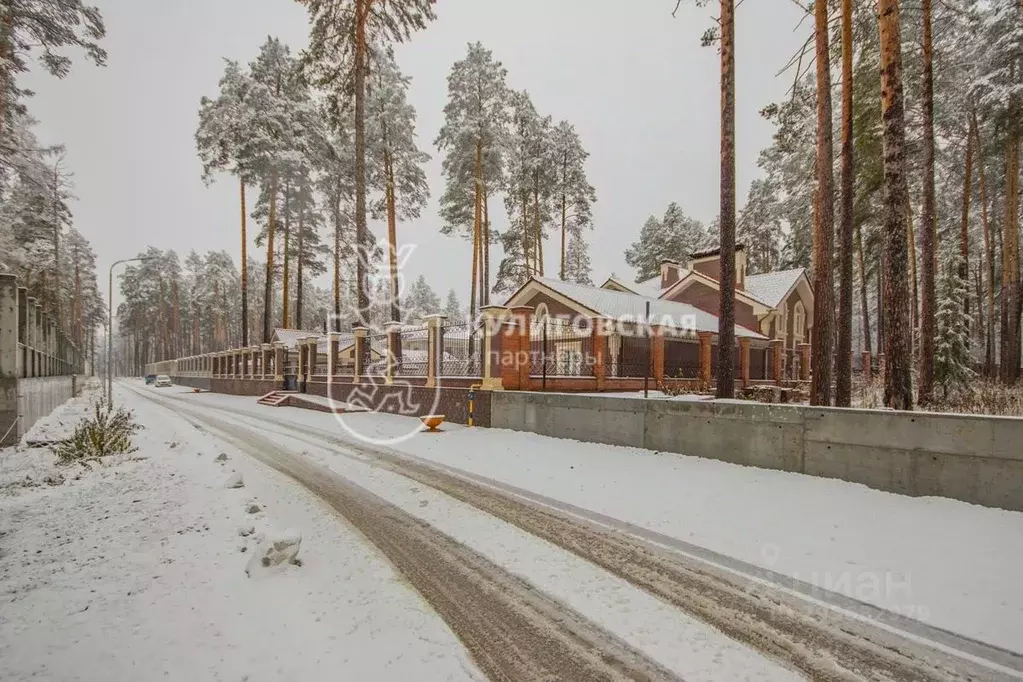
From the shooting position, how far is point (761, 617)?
10.8 ft

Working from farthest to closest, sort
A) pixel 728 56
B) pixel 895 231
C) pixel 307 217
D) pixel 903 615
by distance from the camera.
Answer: pixel 307 217, pixel 728 56, pixel 895 231, pixel 903 615

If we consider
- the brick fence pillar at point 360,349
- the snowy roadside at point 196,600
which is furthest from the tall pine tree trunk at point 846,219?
the brick fence pillar at point 360,349

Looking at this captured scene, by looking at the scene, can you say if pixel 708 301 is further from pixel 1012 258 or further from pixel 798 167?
pixel 1012 258

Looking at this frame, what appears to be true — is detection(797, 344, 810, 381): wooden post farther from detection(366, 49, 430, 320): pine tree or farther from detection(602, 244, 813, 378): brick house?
detection(366, 49, 430, 320): pine tree

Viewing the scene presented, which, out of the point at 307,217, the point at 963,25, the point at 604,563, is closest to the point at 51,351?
the point at 307,217

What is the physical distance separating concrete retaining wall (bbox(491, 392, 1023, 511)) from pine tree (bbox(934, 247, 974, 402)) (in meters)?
12.6

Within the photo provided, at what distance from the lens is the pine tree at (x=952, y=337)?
1611 centimetres

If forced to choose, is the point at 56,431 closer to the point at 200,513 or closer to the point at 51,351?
the point at 51,351

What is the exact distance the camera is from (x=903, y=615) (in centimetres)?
336

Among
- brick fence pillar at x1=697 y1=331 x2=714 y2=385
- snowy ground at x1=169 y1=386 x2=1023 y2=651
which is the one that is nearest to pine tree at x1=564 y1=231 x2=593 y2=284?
brick fence pillar at x1=697 y1=331 x2=714 y2=385

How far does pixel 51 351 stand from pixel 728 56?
24.2 metres

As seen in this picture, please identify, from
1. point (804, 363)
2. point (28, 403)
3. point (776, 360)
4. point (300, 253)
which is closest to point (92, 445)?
point (28, 403)

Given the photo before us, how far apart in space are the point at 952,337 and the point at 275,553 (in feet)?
73.1

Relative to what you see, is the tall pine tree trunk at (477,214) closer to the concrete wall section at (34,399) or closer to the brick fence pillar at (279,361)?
the brick fence pillar at (279,361)
